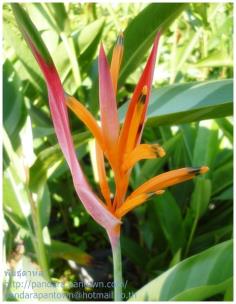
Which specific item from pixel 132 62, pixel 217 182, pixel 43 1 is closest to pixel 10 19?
pixel 43 1

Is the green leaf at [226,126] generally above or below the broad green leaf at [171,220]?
above

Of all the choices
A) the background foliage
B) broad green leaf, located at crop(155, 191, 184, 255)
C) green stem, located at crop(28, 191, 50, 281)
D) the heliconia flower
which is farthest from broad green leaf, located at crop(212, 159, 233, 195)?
the heliconia flower

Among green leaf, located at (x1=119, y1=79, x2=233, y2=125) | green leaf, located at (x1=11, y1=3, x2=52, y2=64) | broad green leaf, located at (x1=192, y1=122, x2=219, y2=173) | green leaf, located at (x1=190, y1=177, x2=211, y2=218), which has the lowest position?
green leaf, located at (x1=190, y1=177, x2=211, y2=218)

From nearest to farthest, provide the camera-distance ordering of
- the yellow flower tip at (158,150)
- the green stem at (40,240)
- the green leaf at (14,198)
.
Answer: the yellow flower tip at (158,150), the green stem at (40,240), the green leaf at (14,198)

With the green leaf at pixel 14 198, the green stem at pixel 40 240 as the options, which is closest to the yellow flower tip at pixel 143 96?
the green stem at pixel 40 240

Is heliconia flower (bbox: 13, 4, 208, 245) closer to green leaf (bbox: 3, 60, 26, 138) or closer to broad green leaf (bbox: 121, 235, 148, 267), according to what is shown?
green leaf (bbox: 3, 60, 26, 138)

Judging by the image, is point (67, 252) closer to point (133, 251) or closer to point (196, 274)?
point (133, 251)

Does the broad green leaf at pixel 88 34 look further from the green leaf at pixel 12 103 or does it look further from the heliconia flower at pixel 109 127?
the heliconia flower at pixel 109 127

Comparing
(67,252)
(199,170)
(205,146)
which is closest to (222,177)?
(205,146)
